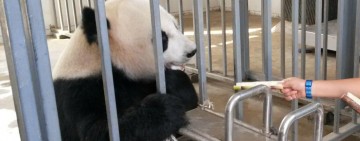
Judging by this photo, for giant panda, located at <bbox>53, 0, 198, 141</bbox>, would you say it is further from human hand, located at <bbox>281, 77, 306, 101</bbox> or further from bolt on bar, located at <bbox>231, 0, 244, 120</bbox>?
human hand, located at <bbox>281, 77, 306, 101</bbox>

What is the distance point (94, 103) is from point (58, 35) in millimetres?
4477

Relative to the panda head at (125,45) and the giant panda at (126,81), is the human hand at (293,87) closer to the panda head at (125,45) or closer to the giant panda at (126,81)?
the giant panda at (126,81)

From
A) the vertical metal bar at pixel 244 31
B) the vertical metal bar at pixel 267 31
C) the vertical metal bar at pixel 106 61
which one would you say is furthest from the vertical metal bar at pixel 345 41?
the vertical metal bar at pixel 106 61

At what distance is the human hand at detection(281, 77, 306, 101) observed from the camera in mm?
1206

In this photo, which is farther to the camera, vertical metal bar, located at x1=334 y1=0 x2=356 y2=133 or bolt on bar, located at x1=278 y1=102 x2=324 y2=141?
vertical metal bar, located at x1=334 y1=0 x2=356 y2=133

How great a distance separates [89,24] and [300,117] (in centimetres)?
77

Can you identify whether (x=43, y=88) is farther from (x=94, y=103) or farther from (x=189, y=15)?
(x=189, y=15)

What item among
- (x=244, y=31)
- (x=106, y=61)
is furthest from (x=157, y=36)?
(x=244, y=31)

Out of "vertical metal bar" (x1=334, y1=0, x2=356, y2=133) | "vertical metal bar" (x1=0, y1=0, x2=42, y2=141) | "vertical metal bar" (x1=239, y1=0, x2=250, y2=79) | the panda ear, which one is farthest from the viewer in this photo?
"vertical metal bar" (x1=239, y1=0, x2=250, y2=79)

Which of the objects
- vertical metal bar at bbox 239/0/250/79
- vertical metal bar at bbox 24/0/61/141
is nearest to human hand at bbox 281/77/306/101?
vertical metal bar at bbox 24/0/61/141

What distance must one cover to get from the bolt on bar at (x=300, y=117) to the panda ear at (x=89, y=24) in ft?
2.40

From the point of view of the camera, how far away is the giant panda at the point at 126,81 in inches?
49.7

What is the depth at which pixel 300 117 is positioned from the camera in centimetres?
97

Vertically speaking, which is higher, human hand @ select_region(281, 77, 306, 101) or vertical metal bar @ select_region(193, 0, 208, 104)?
vertical metal bar @ select_region(193, 0, 208, 104)
